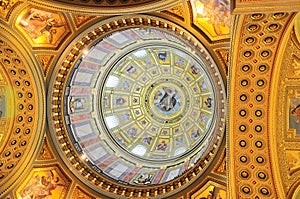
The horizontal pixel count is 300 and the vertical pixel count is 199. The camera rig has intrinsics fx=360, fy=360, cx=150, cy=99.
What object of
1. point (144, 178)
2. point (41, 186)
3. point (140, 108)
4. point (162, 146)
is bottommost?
point (41, 186)

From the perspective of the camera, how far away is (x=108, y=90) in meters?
22.4

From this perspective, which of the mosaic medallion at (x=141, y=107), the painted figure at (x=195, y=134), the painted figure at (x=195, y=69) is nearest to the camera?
the mosaic medallion at (x=141, y=107)

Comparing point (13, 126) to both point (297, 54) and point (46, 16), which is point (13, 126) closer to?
point (46, 16)

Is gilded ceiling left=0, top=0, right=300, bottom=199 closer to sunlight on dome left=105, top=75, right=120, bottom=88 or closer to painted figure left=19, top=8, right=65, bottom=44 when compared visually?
painted figure left=19, top=8, right=65, bottom=44

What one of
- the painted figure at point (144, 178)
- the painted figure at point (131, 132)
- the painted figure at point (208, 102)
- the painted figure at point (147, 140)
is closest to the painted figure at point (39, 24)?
the painted figure at point (144, 178)

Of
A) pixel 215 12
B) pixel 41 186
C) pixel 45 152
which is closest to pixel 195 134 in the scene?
pixel 45 152

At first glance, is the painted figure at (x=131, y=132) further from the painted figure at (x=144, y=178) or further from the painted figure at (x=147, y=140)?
the painted figure at (x=144, y=178)

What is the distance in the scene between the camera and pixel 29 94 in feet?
53.2

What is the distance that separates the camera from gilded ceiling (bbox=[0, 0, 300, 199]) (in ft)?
43.4

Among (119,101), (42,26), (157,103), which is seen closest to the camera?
(42,26)

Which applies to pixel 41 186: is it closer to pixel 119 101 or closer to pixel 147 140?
pixel 119 101

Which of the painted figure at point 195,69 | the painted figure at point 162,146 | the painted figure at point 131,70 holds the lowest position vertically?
the painted figure at point 162,146

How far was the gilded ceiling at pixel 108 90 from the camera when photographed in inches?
521

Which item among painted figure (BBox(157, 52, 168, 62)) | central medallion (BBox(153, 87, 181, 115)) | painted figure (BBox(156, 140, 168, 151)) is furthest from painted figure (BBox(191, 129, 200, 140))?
painted figure (BBox(157, 52, 168, 62))
